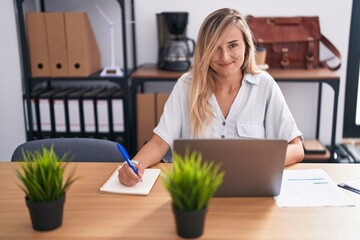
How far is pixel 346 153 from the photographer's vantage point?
2.76 meters

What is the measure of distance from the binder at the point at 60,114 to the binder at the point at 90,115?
0.11 meters

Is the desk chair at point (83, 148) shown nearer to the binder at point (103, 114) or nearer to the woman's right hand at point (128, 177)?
the woman's right hand at point (128, 177)

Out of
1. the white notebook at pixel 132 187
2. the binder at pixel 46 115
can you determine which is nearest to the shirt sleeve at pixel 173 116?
the white notebook at pixel 132 187

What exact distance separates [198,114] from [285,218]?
2.14 ft

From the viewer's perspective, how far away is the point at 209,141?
1.04 m

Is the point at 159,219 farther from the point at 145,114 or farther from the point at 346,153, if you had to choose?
the point at 346,153

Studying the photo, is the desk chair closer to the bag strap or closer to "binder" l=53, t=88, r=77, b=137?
"binder" l=53, t=88, r=77, b=137

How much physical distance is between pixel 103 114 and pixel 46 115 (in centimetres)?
36

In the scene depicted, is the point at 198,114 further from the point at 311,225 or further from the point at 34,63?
the point at 34,63

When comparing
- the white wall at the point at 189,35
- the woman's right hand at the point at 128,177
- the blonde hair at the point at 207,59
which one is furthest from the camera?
the white wall at the point at 189,35

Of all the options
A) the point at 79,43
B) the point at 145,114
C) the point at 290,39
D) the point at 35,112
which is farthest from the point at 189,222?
the point at 290,39

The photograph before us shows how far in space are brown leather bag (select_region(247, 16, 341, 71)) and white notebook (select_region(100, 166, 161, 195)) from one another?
1.66 meters

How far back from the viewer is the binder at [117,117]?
2568mm

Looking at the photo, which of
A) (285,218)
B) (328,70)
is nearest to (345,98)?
(328,70)
